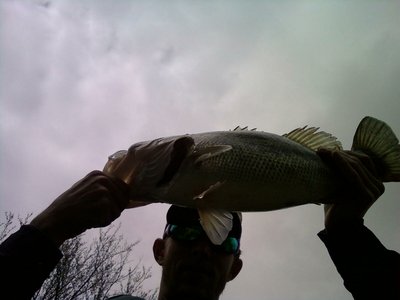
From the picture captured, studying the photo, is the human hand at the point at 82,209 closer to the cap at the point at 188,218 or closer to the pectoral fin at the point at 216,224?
the pectoral fin at the point at 216,224

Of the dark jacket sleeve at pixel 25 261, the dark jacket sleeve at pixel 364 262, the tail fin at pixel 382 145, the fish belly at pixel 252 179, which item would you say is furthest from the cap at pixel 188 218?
the dark jacket sleeve at pixel 25 261

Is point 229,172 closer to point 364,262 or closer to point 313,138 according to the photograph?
point 313,138

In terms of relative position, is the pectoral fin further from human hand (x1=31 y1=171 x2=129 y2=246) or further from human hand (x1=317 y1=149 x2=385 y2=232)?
human hand (x1=317 y1=149 x2=385 y2=232)

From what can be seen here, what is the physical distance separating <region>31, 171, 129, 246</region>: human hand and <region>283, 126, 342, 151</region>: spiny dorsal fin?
1473 millimetres

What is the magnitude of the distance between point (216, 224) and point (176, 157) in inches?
21.0

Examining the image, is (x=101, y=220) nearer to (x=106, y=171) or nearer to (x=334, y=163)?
(x=106, y=171)

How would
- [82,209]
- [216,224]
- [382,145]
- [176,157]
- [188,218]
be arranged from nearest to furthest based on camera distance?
1. [82,209]
2. [216,224]
3. [176,157]
4. [382,145]
5. [188,218]

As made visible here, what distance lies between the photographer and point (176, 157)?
8.79ft

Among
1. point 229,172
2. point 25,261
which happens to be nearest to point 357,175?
A: point 229,172

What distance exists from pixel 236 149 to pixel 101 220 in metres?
1.02

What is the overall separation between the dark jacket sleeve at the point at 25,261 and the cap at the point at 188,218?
6.51 ft

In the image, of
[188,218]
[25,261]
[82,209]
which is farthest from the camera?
[188,218]

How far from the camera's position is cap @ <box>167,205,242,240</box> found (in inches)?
163

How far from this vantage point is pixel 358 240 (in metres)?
3.07
